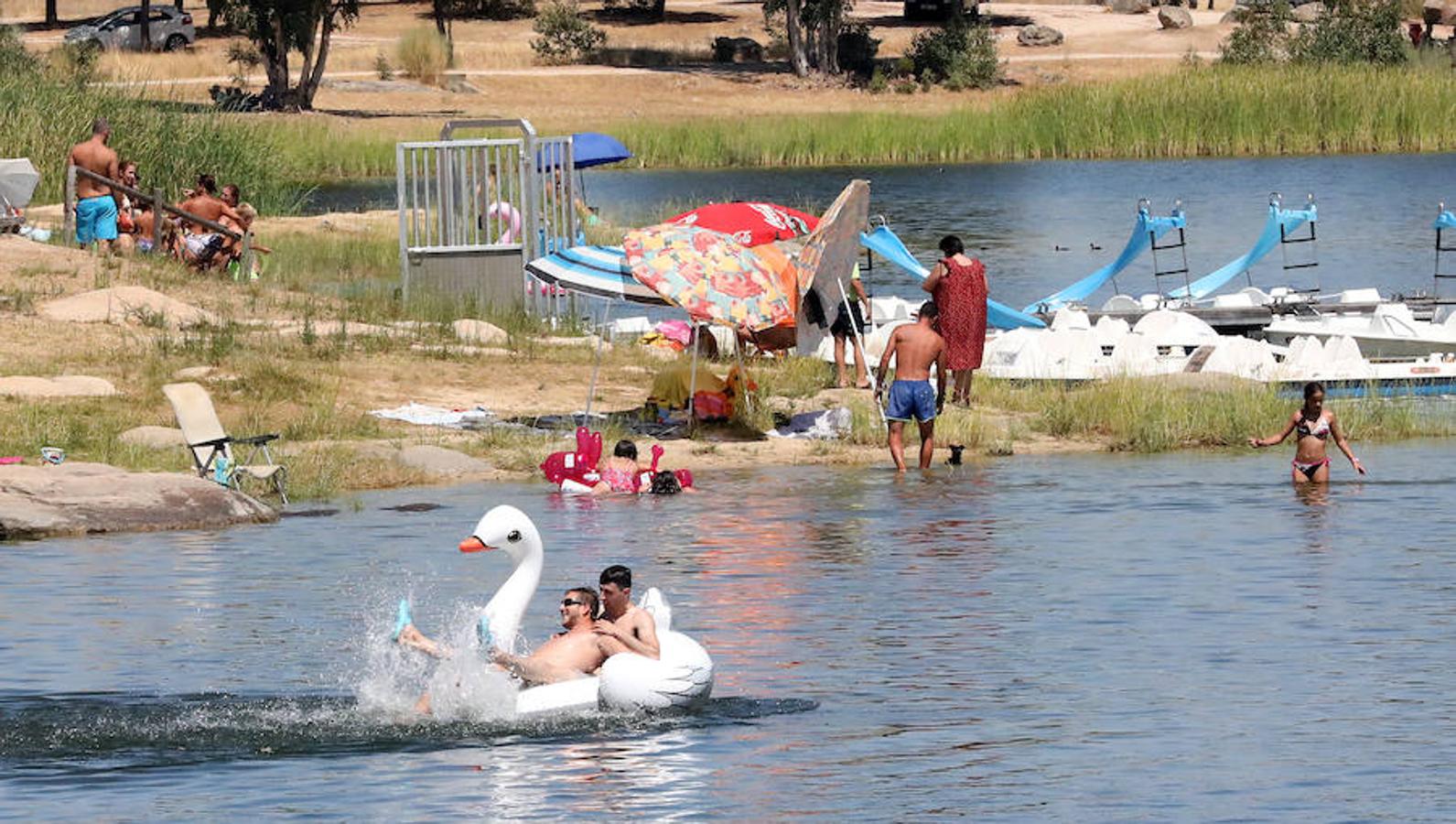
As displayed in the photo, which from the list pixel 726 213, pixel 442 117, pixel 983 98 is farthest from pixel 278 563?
pixel 983 98

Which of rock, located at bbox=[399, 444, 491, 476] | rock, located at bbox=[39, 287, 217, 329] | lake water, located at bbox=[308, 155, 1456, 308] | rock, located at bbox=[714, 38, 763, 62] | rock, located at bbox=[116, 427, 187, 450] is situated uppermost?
rock, located at bbox=[39, 287, 217, 329]

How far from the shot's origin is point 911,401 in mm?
22672

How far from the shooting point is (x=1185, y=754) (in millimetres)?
12953

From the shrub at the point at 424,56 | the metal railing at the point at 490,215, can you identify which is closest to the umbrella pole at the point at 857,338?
the metal railing at the point at 490,215

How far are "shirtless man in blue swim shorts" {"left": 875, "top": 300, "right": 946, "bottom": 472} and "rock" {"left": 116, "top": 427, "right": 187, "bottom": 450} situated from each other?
19.5ft

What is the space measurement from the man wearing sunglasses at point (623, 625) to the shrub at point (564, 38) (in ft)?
232

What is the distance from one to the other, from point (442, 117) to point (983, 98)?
15236 millimetres

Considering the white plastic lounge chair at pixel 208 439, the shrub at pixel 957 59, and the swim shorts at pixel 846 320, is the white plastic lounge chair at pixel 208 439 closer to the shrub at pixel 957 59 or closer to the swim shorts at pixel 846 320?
the swim shorts at pixel 846 320

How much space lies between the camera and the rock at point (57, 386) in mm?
24000

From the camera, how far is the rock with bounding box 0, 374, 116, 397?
78.7 feet

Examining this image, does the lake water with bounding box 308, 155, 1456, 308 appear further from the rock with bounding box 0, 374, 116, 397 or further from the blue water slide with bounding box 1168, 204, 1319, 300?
the rock with bounding box 0, 374, 116, 397

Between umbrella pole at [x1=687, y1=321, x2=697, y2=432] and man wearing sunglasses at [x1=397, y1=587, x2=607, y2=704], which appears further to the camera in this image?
umbrella pole at [x1=687, y1=321, x2=697, y2=432]

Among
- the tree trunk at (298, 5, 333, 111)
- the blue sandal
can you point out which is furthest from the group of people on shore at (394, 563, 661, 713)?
the tree trunk at (298, 5, 333, 111)

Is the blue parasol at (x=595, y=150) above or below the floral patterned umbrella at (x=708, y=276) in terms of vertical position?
below
